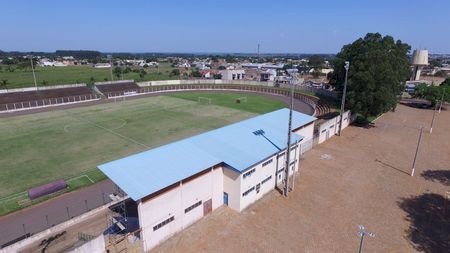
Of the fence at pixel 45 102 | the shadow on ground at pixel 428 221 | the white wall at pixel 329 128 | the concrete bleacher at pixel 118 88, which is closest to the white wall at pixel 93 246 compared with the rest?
the shadow on ground at pixel 428 221

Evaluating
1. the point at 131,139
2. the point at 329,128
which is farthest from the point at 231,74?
the point at 131,139

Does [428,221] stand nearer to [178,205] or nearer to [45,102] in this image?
[178,205]

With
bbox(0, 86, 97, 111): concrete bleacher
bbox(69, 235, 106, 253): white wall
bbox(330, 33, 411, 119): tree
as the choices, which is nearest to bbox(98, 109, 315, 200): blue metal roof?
bbox(69, 235, 106, 253): white wall

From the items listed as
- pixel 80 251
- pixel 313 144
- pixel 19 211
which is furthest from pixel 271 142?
pixel 19 211

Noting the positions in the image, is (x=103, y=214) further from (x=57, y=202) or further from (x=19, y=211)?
(x=19, y=211)

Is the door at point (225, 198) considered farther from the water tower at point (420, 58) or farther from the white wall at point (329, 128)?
the water tower at point (420, 58)

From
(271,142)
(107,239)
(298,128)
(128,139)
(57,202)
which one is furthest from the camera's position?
(128,139)

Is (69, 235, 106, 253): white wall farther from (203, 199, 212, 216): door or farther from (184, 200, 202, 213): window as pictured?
(203, 199, 212, 216): door
